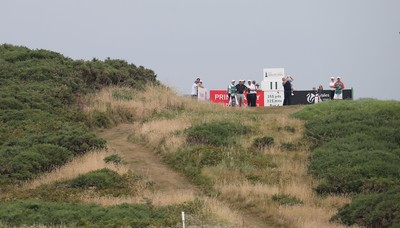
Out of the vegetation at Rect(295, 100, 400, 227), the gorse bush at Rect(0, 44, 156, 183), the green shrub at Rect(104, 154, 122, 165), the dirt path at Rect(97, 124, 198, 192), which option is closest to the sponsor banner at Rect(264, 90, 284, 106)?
the gorse bush at Rect(0, 44, 156, 183)

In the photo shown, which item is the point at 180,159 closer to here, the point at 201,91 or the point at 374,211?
the point at 374,211

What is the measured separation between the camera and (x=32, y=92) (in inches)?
1342

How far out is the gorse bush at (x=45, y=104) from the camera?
24531 mm

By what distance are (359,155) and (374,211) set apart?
8.03 meters

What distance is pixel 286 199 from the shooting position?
69.0 ft

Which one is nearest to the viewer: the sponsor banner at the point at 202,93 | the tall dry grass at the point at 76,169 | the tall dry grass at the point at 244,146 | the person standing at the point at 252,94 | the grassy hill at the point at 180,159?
the grassy hill at the point at 180,159

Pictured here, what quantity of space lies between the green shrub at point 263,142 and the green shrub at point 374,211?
365 inches

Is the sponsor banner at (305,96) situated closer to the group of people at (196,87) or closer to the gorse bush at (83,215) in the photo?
the group of people at (196,87)

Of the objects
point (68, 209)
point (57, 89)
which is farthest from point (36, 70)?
point (68, 209)

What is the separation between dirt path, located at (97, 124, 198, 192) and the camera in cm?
2332

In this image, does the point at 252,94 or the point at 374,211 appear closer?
the point at 374,211

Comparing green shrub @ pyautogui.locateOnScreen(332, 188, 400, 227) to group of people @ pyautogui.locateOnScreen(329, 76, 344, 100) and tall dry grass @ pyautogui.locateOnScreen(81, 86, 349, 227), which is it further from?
group of people @ pyautogui.locateOnScreen(329, 76, 344, 100)

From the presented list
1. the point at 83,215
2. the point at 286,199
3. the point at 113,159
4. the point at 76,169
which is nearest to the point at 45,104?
the point at 113,159

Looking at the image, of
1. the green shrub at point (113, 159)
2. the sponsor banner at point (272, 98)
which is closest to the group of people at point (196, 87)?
the sponsor banner at point (272, 98)
